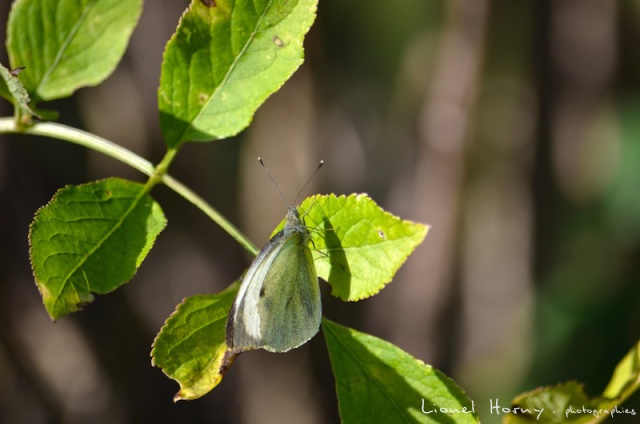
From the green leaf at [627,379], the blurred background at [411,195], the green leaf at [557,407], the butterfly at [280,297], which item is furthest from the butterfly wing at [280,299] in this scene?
the blurred background at [411,195]

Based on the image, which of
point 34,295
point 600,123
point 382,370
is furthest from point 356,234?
point 600,123

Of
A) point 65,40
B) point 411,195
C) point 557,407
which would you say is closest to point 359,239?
point 557,407

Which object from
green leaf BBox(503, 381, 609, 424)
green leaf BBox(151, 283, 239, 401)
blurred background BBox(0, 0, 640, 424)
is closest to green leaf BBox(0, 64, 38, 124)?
green leaf BBox(151, 283, 239, 401)

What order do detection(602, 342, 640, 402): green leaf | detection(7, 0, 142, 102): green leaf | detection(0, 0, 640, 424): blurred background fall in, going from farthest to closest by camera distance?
detection(0, 0, 640, 424): blurred background → detection(7, 0, 142, 102): green leaf → detection(602, 342, 640, 402): green leaf

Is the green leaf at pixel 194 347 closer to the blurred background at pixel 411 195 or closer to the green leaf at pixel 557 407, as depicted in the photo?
the green leaf at pixel 557 407

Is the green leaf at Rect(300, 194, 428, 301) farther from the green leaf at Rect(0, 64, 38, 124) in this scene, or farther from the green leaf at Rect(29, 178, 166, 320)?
the green leaf at Rect(0, 64, 38, 124)

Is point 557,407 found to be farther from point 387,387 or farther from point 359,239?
point 359,239

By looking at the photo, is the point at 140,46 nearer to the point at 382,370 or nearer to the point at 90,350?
the point at 90,350
